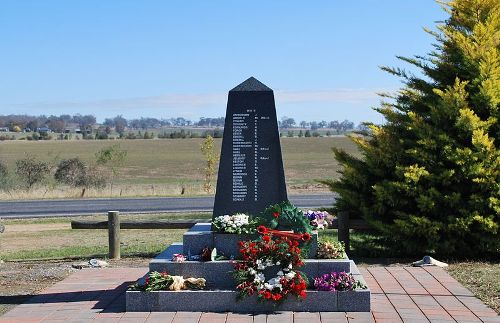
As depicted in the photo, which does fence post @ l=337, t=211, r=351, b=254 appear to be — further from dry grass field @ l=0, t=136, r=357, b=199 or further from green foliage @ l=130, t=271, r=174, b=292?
dry grass field @ l=0, t=136, r=357, b=199

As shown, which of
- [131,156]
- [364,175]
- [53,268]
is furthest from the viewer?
[131,156]

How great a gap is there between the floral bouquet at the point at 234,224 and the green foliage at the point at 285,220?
15cm

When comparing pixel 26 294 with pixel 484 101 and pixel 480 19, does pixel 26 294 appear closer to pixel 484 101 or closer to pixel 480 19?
pixel 484 101

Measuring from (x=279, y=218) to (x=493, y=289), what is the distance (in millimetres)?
3068

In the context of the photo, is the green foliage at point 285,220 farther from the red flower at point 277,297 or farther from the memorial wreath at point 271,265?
the red flower at point 277,297

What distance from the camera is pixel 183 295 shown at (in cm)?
887

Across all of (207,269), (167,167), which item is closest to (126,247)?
(207,269)

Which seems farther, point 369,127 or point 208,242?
point 369,127

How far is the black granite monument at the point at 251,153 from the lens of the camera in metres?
10.0

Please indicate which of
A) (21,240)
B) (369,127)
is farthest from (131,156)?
(369,127)

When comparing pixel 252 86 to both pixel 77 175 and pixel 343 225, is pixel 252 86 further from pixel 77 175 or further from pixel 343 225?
pixel 77 175

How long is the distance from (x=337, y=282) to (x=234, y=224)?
151 cm

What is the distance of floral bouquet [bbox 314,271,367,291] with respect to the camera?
8.82 meters

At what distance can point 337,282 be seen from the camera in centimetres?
887
